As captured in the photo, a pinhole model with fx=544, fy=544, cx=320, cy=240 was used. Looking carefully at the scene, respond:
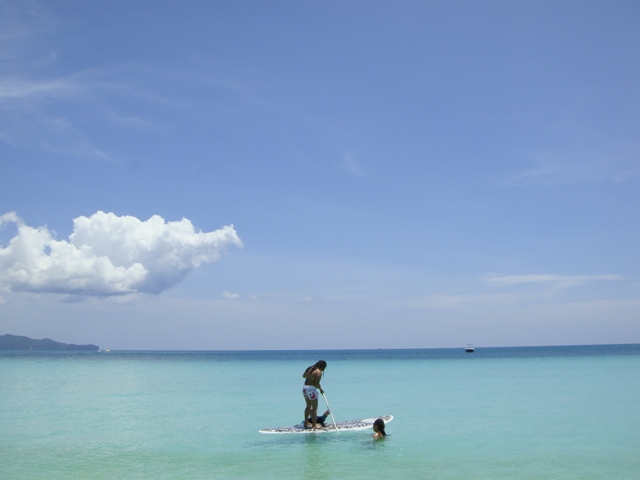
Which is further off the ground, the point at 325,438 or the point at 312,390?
the point at 312,390

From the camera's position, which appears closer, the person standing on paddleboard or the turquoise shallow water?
the turquoise shallow water

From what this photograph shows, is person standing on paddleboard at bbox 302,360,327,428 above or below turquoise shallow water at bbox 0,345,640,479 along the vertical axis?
above

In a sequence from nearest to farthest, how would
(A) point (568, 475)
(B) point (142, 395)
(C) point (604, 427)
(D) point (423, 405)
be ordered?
1. (A) point (568, 475)
2. (C) point (604, 427)
3. (D) point (423, 405)
4. (B) point (142, 395)

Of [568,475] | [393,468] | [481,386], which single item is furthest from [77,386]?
[568,475]

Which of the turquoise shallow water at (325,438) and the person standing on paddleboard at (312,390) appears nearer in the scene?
the turquoise shallow water at (325,438)

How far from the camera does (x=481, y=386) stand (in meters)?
29.0

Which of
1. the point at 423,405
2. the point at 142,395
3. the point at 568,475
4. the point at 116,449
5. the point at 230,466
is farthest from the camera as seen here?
the point at 142,395

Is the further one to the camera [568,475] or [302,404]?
[302,404]

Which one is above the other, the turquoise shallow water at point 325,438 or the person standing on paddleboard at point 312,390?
the person standing on paddleboard at point 312,390

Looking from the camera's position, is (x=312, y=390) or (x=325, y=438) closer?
(x=325, y=438)

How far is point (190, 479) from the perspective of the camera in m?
10.1

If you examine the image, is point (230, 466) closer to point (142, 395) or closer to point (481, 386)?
point (142, 395)

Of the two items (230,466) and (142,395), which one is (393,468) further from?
(142,395)

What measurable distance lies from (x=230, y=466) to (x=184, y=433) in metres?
4.49
